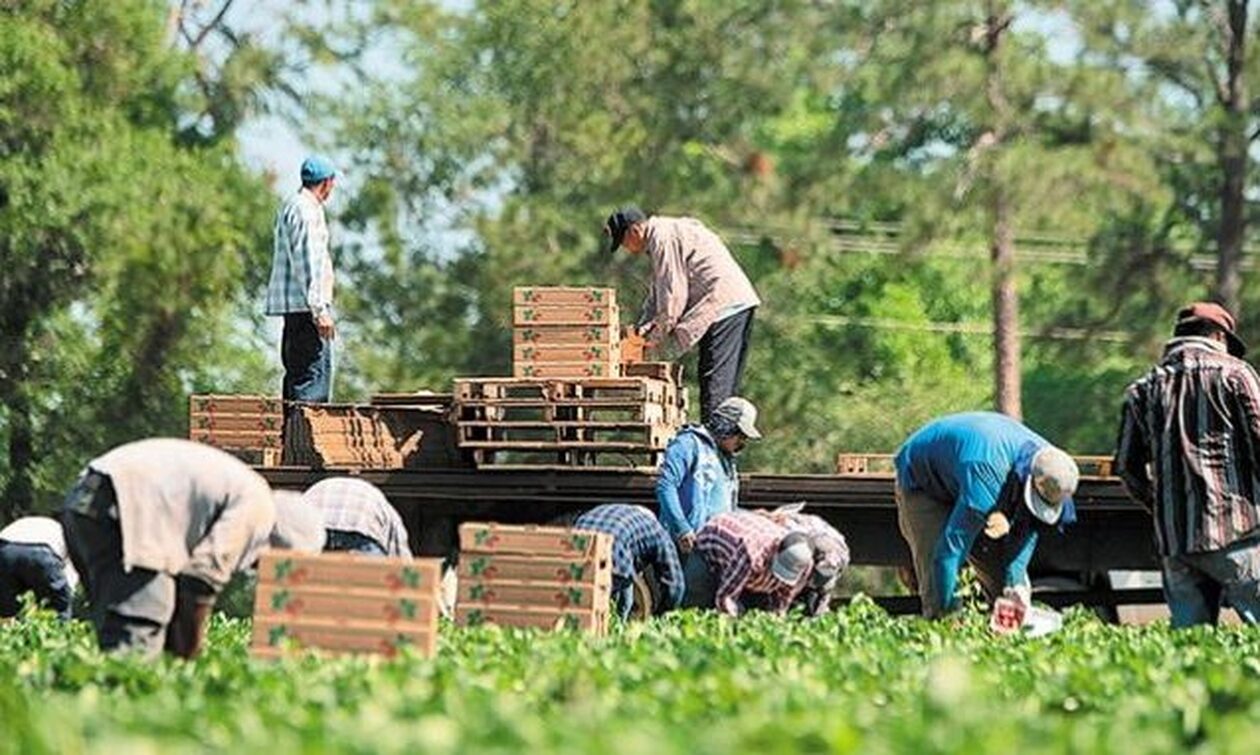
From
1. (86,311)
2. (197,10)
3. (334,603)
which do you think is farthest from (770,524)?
(197,10)

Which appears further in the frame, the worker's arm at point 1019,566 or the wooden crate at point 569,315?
the wooden crate at point 569,315

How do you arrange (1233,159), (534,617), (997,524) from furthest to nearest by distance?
(1233,159), (997,524), (534,617)

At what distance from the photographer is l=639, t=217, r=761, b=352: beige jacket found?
66.1 ft

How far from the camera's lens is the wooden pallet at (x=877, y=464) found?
69.5 feet

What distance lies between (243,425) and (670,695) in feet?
36.6

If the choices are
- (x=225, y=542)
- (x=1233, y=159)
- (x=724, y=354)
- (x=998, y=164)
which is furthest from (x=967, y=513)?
(x=1233, y=159)

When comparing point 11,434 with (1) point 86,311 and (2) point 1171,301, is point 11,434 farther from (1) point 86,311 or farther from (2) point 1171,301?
(2) point 1171,301

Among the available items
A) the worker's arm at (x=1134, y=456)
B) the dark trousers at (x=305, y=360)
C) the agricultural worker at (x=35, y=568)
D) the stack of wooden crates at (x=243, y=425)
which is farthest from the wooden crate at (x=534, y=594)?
the agricultural worker at (x=35, y=568)

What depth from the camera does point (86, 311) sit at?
41.6 meters

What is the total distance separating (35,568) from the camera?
70.5 feet

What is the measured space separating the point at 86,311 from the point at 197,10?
7448 mm

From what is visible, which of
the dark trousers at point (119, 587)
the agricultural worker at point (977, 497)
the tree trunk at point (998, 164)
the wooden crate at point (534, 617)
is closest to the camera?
the dark trousers at point (119, 587)

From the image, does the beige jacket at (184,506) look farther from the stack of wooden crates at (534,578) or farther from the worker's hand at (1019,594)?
the worker's hand at (1019,594)

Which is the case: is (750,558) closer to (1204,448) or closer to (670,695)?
(1204,448)
